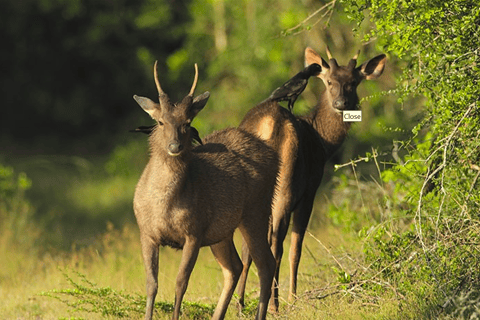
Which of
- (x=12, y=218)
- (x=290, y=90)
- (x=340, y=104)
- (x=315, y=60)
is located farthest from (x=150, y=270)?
(x=12, y=218)

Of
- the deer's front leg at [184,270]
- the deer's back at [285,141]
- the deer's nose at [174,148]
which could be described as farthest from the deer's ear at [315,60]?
the deer's front leg at [184,270]

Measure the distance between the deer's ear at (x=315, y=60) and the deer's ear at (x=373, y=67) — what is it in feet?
1.32

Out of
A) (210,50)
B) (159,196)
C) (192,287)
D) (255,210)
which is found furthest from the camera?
(210,50)

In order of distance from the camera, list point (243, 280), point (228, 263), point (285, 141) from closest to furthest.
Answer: point (228, 263), point (243, 280), point (285, 141)

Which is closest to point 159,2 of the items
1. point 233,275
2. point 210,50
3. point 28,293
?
point 210,50

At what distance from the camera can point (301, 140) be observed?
852 centimetres

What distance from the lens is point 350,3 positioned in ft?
24.7

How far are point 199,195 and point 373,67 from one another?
12.2 ft

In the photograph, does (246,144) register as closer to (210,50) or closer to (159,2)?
(210,50)

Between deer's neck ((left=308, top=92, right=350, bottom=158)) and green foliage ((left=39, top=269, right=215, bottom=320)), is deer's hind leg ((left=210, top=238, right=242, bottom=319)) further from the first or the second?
deer's neck ((left=308, top=92, right=350, bottom=158))

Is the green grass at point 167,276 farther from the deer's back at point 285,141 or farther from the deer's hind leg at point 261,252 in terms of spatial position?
the deer's back at point 285,141

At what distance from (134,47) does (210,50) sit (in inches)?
212

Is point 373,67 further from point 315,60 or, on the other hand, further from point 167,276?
point 167,276

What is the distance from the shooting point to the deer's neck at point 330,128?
9359 millimetres
